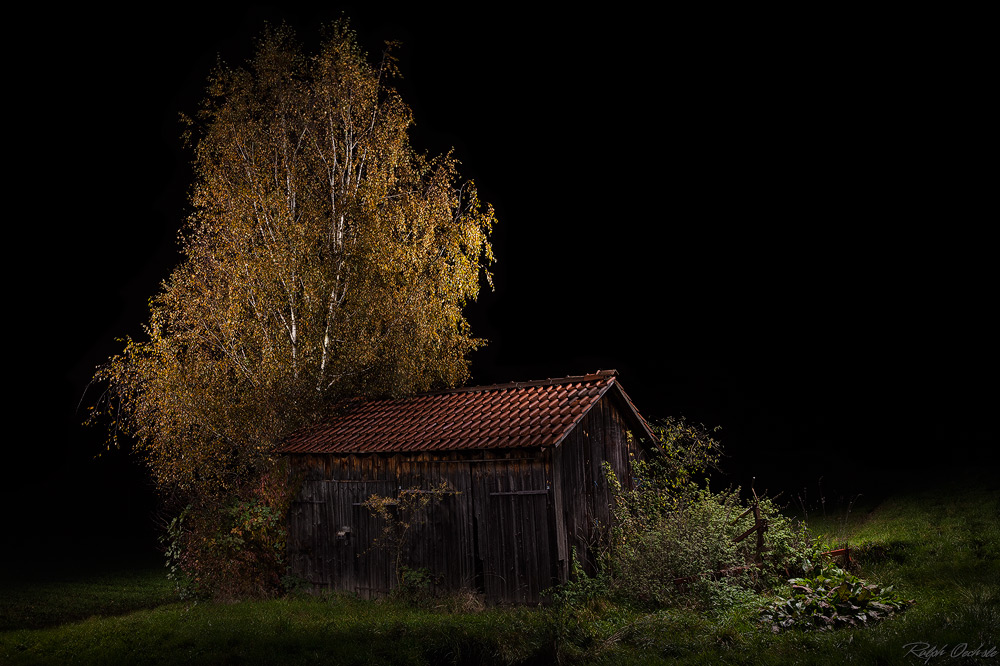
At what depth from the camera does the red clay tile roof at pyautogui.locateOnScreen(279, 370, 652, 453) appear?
47.4ft

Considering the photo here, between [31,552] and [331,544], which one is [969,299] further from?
[31,552]

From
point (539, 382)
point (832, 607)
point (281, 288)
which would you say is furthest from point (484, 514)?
point (281, 288)

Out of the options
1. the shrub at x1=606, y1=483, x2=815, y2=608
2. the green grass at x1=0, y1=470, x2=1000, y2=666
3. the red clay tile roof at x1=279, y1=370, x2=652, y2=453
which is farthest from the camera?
the red clay tile roof at x1=279, y1=370, x2=652, y2=453

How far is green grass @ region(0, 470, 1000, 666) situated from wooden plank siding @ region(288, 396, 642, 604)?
2.45ft

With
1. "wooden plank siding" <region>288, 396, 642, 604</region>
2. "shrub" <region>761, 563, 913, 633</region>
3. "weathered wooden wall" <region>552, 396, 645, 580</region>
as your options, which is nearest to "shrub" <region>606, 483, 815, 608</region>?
"weathered wooden wall" <region>552, 396, 645, 580</region>

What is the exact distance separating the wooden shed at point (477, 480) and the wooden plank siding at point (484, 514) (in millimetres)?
A: 20

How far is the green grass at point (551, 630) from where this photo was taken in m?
10.4

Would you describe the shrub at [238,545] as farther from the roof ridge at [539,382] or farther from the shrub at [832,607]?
the shrub at [832,607]

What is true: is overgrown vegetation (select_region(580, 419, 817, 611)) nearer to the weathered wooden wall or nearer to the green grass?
the weathered wooden wall

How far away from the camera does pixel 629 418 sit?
53.8 feet

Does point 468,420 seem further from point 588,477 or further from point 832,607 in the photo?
point 832,607

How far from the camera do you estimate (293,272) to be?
773 inches

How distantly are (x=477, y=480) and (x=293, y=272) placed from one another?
8041mm

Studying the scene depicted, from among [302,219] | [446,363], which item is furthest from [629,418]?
[302,219]
